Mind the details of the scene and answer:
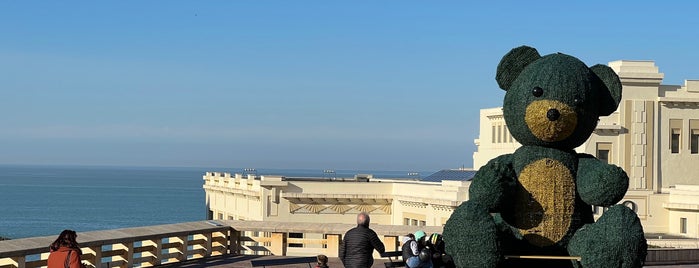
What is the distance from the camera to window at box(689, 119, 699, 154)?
6000 cm

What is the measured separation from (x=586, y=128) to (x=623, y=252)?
188 centimetres

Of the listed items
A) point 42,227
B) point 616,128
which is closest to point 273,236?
point 616,128

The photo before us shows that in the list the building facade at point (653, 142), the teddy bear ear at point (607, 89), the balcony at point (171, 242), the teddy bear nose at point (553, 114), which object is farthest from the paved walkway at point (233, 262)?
the building facade at point (653, 142)

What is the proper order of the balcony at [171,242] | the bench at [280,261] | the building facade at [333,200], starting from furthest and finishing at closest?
1. the building facade at [333,200]
2. the bench at [280,261]
3. the balcony at [171,242]

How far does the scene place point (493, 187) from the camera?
637 inches

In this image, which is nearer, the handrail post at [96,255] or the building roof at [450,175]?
the handrail post at [96,255]

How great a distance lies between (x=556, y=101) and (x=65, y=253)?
267 inches

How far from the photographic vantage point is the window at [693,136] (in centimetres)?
6000

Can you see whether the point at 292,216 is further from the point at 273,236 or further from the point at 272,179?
the point at 273,236

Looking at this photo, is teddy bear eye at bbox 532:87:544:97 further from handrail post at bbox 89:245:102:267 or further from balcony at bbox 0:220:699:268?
handrail post at bbox 89:245:102:267

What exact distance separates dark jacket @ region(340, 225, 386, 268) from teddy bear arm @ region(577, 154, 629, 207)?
2909 mm

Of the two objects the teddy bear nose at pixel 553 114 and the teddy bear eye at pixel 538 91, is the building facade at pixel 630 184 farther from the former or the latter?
the teddy bear nose at pixel 553 114

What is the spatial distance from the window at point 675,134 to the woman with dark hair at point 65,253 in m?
49.3

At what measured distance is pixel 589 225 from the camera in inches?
642
